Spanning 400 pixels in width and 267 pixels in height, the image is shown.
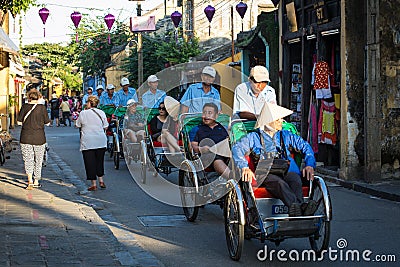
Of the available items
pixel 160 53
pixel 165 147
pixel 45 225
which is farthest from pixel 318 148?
pixel 160 53

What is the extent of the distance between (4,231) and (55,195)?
133 inches

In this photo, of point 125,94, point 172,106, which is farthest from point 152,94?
point 125,94

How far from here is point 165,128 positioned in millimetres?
13766

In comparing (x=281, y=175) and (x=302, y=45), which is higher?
(x=302, y=45)

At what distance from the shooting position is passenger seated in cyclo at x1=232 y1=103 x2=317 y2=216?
7.41m

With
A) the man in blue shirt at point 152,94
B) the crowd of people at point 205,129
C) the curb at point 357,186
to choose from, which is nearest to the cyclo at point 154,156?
the crowd of people at point 205,129

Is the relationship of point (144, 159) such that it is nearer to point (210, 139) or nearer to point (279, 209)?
point (210, 139)

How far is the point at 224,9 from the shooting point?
39.4m

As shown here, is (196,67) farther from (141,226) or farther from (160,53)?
(141,226)

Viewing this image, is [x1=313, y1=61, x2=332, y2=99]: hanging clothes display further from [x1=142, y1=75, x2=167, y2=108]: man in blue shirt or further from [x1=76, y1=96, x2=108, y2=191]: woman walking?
[x1=76, y1=96, x2=108, y2=191]: woman walking

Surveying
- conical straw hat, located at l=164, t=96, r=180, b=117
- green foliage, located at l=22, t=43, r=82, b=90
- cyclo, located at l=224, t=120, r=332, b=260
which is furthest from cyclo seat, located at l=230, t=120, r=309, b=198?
green foliage, located at l=22, t=43, r=82, b=90

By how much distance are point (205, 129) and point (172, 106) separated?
144 inches

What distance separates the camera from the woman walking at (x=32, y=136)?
1282 centimetres

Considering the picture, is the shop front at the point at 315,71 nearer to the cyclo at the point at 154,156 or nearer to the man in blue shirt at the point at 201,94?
the cyclo at the point at 154,156
